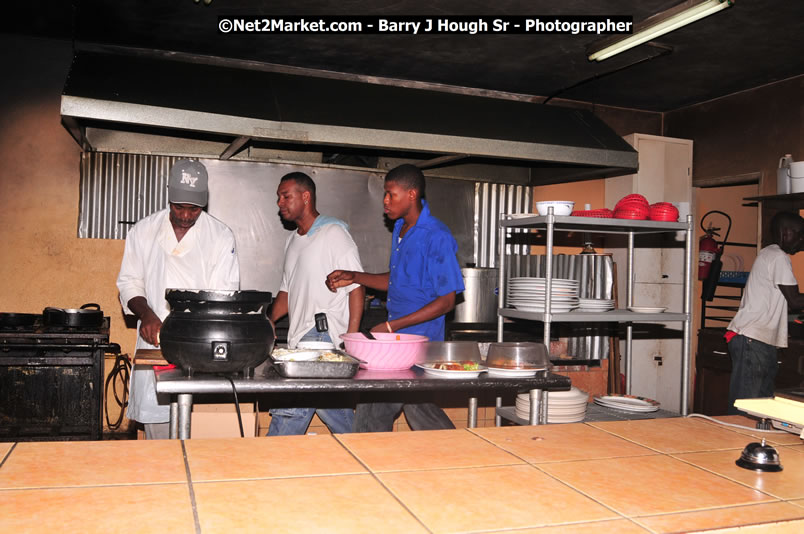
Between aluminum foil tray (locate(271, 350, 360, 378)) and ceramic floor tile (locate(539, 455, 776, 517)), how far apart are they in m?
1.21

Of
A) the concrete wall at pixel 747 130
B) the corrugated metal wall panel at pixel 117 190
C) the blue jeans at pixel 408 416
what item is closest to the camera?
the blue jeans at pixel 408 416

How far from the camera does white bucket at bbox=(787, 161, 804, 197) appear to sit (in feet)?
16.2

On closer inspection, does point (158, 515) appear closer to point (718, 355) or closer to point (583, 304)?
point (583, 304)

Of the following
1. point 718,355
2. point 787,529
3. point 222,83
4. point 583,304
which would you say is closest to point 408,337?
point 583,304

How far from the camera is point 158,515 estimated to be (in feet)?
3.03

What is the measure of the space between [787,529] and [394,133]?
11.1 feet

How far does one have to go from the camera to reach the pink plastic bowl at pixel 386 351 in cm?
254

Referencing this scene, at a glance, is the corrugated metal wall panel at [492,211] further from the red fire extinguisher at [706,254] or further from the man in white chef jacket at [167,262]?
the man in white chef jacket at [167,262]

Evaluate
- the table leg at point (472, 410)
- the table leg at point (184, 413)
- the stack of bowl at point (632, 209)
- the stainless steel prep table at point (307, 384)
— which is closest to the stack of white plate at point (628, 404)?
the table leg at point (472, 410)

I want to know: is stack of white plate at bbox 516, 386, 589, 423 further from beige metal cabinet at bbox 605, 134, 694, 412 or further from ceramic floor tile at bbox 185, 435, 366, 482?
beige metal cabinet at bbox 605, 134, 694, 412

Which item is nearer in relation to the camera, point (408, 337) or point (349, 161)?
point (408, 337)

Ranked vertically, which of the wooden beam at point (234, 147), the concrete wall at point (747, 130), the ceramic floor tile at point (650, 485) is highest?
the concrete wall at point (747, 130)

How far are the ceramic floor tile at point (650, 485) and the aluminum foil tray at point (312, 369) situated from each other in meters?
1.21

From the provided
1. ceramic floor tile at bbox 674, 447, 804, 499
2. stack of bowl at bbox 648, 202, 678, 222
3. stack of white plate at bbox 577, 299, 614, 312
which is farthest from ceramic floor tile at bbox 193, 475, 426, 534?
stack of bowl at bbox 648, 202, 678, 222
